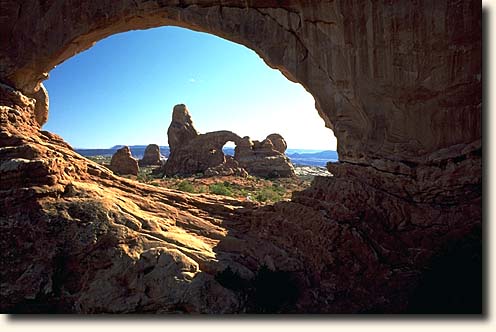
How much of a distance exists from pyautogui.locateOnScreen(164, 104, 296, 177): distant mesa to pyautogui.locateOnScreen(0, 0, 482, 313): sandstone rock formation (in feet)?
90.5

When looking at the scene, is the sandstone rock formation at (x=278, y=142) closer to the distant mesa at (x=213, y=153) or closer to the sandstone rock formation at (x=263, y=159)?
the distant mesa at (x=213, y=153)

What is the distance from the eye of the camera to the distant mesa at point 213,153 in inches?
1674

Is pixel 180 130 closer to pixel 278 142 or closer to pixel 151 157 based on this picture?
pixel 151 157

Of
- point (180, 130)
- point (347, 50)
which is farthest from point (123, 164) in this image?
point (347, 50)

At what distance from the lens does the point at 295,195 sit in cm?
1088

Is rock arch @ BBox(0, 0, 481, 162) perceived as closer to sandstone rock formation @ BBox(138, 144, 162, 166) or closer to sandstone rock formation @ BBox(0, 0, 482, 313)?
sandstone rock formation @ BBox(0, 0, 482, 313)

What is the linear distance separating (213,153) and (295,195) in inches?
1294

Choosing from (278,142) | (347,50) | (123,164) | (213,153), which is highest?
(347,50)

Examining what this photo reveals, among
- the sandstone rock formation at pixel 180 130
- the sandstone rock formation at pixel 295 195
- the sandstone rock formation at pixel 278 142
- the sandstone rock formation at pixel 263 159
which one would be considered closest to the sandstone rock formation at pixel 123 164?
the sandstone rock formation at pixel 180 130

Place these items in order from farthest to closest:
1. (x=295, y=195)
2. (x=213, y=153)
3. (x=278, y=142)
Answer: (x=278, y=142), (x=213, y=153), (x=295, y=195)

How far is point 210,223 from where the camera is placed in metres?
10.6

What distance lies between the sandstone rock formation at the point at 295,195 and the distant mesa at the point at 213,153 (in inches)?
1086

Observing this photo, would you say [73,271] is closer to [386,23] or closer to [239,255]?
[239,255]

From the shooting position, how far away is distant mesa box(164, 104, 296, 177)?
42531mm
